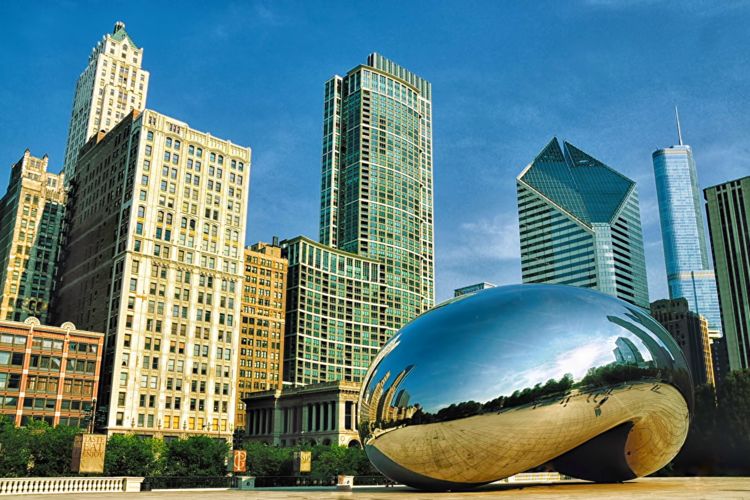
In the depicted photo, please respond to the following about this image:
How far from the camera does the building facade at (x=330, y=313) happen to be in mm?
157875

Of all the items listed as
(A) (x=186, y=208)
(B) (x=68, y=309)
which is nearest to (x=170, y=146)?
(A) (x=186, y=208)

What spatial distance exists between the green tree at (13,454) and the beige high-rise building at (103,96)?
136071 millimetres

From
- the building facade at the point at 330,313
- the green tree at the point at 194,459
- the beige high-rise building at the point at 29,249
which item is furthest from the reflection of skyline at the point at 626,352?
the building facade at the point at 330,313

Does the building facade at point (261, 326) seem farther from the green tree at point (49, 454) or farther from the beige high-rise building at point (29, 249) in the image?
the green tree at point (49, 454)

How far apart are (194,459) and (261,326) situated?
3170 inches

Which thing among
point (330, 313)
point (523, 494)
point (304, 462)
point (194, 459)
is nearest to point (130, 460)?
point (194, 459)

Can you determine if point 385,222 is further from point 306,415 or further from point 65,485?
point 65,485

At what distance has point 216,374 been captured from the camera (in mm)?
108938

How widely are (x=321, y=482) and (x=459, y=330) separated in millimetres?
29272

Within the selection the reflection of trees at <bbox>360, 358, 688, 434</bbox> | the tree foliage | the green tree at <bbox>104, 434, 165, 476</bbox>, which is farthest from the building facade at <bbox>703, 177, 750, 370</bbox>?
the reflection of trees at <bbox>360, 358, 688, 434</bbox>

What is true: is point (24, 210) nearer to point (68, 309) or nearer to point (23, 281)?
point (23, 281)

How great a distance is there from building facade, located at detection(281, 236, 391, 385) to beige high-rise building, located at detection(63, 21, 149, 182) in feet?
218

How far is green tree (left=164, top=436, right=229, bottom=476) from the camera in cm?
6631

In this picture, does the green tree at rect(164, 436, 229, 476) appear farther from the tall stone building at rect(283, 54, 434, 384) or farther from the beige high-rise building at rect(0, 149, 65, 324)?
the tall stone building at rect(283, 54, 434, 384)
